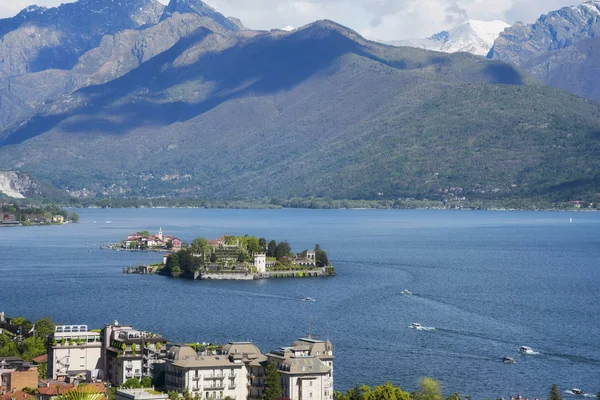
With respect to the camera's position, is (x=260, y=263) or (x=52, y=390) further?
(x=260, y=263)

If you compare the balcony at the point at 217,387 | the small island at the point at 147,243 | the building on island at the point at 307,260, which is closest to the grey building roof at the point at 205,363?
the balcony at the point at 217,387

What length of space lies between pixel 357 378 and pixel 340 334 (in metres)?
10.6

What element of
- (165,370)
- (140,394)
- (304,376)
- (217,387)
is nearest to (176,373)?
(165,370)

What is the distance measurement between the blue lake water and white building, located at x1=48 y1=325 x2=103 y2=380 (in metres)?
7.90

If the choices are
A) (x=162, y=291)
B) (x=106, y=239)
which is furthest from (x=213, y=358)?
(x=106, y=239)

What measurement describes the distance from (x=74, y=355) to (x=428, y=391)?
448 inches

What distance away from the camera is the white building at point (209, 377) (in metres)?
41.0

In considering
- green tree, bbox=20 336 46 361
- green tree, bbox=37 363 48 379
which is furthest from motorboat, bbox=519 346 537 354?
green tree, bbox=37 363 48 379

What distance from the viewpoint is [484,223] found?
17112 centimetres

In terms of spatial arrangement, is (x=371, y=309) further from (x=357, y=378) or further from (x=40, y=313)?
(x=357, y=378)

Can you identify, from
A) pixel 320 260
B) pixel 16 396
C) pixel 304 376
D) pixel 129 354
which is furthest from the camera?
pixel 320 260

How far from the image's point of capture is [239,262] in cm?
9231

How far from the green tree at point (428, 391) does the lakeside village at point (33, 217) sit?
130349 mm

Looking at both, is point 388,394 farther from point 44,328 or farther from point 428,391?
point 44,328
